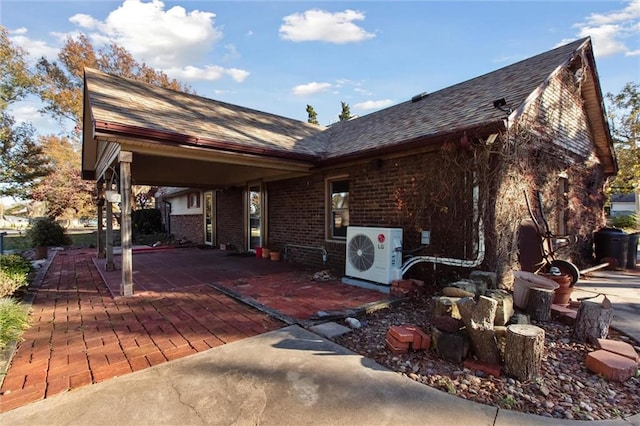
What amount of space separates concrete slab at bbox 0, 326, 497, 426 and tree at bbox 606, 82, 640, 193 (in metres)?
20.5

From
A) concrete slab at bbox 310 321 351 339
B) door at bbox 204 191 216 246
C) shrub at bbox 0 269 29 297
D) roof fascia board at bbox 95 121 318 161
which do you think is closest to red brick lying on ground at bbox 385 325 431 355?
concrete slab at bbox 310 321 351 339

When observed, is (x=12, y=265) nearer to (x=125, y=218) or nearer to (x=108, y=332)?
(x=125, y=218)

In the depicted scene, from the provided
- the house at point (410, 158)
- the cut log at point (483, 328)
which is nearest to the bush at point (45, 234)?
the house at point (410, 158)

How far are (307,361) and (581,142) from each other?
29.9 ft

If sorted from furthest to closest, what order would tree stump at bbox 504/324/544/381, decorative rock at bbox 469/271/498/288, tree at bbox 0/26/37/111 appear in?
1. tree at bbox 0/26/37/111
2. decorative rock at bbox 469/271/498/288
3. tree stump at bbox 504/324/544/381

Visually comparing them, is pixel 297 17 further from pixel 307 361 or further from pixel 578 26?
pixel 307 361

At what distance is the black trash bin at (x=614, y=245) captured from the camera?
25.2 ft

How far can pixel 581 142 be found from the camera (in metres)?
7.98

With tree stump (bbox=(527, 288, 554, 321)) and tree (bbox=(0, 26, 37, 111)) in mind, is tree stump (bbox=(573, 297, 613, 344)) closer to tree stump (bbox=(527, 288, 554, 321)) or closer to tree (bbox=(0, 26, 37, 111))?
tree stump (bbox=(527, 288, 554, 321))

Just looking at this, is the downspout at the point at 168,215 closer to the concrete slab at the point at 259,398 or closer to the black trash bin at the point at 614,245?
the concrete slab at the point at 259,398

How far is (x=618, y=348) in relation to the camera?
2.96 meters

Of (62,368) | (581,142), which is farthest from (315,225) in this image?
(581,142)

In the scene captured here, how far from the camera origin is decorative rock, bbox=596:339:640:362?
2.82m

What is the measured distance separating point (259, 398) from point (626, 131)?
82.8 ft
